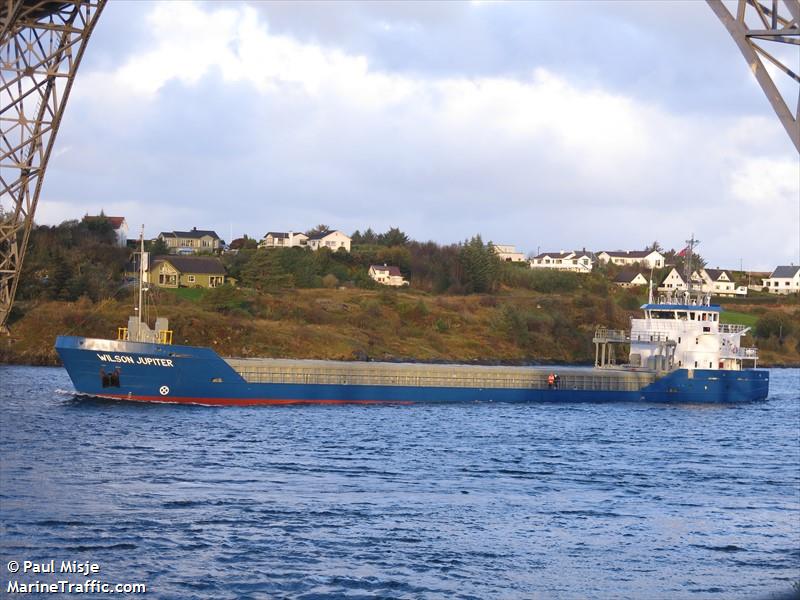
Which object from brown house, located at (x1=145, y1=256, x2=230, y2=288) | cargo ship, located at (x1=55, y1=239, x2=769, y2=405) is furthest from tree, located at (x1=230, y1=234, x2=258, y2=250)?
cargo ship, located at (x1=55, y1=239, x2=769, y2=405)

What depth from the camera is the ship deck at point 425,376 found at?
46719 millimetres

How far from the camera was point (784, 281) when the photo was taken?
152375mm

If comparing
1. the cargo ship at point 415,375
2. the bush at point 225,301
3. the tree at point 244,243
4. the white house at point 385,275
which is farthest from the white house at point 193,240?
the cargo ship at point 415,375

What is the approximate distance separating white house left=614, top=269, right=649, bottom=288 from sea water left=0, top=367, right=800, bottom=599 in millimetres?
97091

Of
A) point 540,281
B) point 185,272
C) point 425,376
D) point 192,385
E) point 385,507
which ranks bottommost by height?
point 385,507

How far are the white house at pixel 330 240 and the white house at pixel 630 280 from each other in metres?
36.6

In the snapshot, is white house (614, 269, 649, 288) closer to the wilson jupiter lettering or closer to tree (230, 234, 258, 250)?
tree (230, 234, 258, 250)

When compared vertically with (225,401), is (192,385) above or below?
above

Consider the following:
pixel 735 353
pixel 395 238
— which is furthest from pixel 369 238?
pixel 735 353

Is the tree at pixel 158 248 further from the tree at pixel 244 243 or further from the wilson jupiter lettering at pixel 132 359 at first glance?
the wilson jupiter lettering at pixel 132 359

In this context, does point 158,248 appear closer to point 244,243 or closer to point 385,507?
point 244,243

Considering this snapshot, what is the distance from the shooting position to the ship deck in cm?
4672

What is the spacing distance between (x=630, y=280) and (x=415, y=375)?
9284 centimetres

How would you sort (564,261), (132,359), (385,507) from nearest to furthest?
(385,507), (132,359), (564,261)
